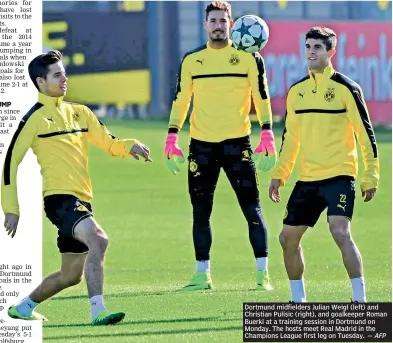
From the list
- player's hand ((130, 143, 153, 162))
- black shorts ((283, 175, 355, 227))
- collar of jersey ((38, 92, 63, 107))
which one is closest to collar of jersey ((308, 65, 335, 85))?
black shorts ((283, 175, 355, 227))

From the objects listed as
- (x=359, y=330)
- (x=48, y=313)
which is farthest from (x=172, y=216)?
(x=359, y=330)

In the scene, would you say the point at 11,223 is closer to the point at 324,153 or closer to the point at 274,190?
the point at 274,190

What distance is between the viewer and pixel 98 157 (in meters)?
30.4

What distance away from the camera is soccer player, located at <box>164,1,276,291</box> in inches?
470

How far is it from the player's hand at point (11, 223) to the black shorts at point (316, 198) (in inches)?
77.6

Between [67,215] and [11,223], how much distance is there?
40 cm

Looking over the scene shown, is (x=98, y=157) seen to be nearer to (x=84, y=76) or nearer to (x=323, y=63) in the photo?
(x=84, y=76)

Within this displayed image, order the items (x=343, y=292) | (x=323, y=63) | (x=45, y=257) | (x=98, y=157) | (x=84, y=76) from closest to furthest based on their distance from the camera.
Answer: (x=323, y=63) < (x=343, y=292) < (x=45, y=257) < (x=98, y=157) < (x=84, y=76)

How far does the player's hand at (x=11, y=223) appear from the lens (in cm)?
970

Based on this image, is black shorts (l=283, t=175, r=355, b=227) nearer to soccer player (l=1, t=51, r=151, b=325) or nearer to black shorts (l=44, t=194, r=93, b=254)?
soccer player (l=1, t=51, r=151, b=325)

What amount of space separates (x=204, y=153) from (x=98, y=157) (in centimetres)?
1843

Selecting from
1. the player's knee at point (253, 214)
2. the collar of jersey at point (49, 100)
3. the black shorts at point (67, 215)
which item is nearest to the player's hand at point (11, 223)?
the black shorts at point (67, 215)

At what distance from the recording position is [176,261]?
15.6m

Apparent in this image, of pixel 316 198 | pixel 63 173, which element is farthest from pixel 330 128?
pixel 63 173
